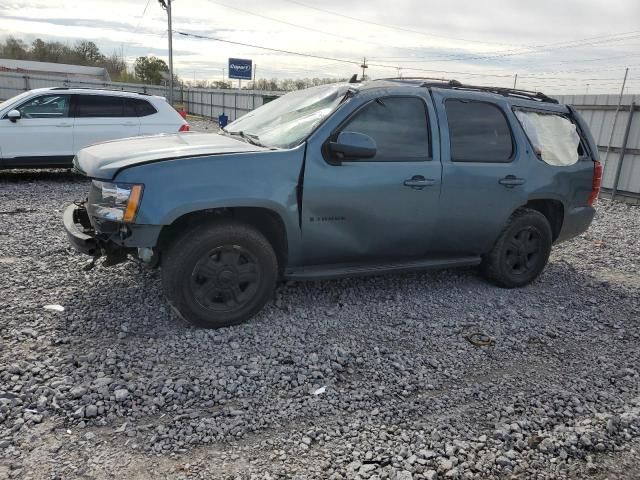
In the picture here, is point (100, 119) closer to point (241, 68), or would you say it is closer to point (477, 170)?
point (477, 170)

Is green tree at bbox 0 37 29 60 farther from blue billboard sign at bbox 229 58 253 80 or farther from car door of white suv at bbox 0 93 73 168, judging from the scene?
car door of white suv at bbox 0 93 73 168

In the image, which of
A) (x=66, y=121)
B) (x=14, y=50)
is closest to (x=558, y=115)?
(x=66, y=121)

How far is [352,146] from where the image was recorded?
149 inches

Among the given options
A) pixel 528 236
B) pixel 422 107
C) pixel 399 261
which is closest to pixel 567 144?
pixel 528 236

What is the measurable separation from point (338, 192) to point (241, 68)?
1450 inches

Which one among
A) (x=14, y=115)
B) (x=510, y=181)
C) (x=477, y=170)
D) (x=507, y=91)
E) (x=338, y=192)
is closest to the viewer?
(x=338, y=192)

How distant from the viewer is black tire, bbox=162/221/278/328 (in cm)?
360

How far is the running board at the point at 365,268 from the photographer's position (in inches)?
158

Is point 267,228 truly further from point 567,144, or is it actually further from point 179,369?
→ point 567,144

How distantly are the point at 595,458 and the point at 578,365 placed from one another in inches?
44.3

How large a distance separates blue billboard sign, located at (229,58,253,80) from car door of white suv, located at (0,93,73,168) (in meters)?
30.2

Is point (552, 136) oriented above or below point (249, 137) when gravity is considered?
above

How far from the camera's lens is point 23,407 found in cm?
278

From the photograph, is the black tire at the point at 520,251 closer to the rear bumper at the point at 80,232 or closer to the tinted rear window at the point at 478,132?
the tinted rear window at the point at 478,132
